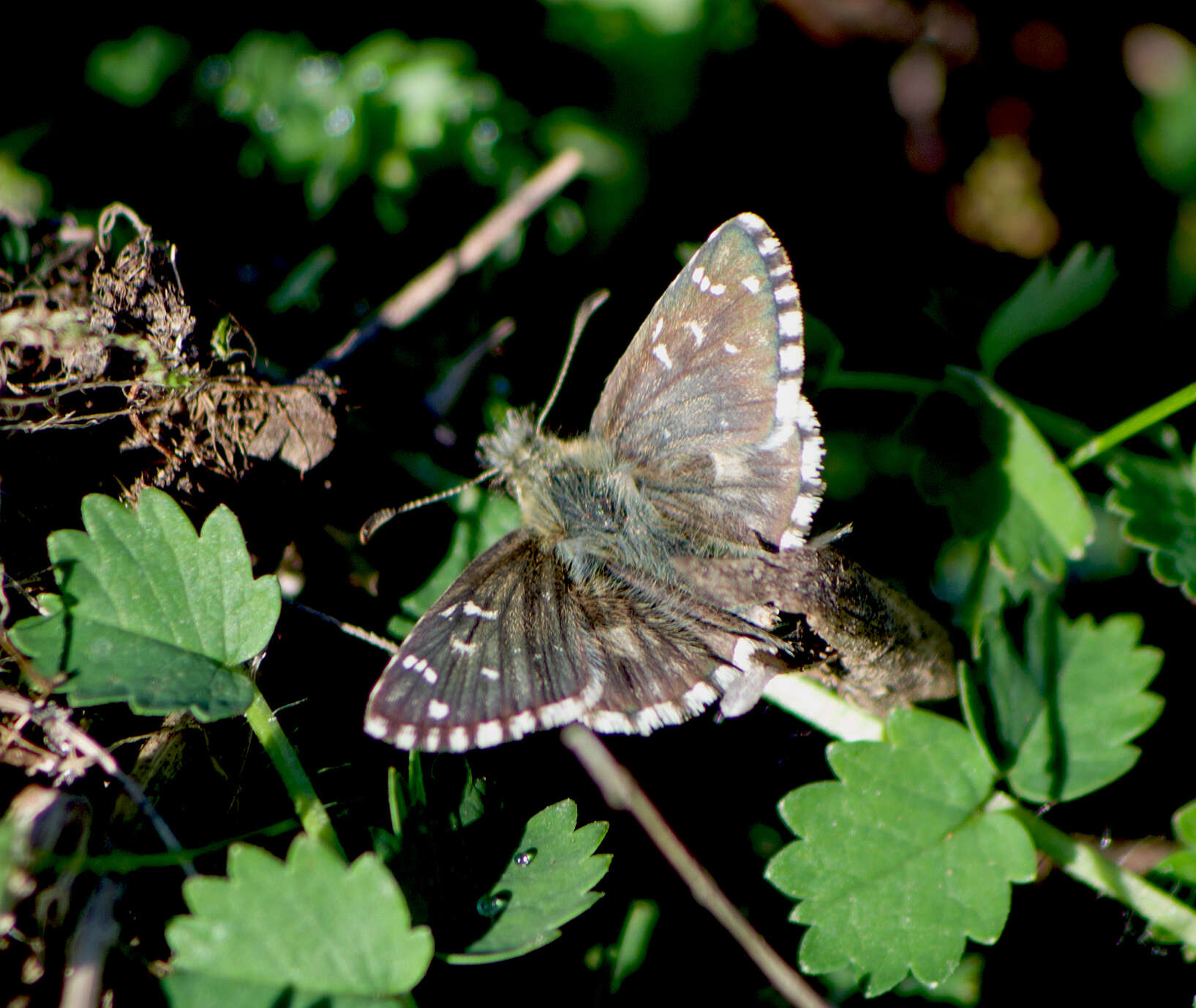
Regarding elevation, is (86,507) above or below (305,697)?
above

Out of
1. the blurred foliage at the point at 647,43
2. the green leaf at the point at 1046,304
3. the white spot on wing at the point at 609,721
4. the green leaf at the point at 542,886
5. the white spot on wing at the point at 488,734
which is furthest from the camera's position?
the blurred foliage at the point at 647,43

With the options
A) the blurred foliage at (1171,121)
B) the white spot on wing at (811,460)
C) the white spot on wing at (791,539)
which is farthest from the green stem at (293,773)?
the blurred foliage at (1171,121)

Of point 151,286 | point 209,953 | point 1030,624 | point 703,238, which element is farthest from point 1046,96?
point 209,953

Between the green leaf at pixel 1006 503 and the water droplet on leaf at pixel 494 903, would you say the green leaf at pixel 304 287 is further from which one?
the green leaf at pixel 1006 503

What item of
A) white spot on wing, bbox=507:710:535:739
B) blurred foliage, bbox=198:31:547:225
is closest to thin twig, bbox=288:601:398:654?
white spot on wing, bbox=507:710:535:739

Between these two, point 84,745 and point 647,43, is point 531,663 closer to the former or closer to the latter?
point 84,745

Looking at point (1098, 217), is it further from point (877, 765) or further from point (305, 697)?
point (305, 697)
